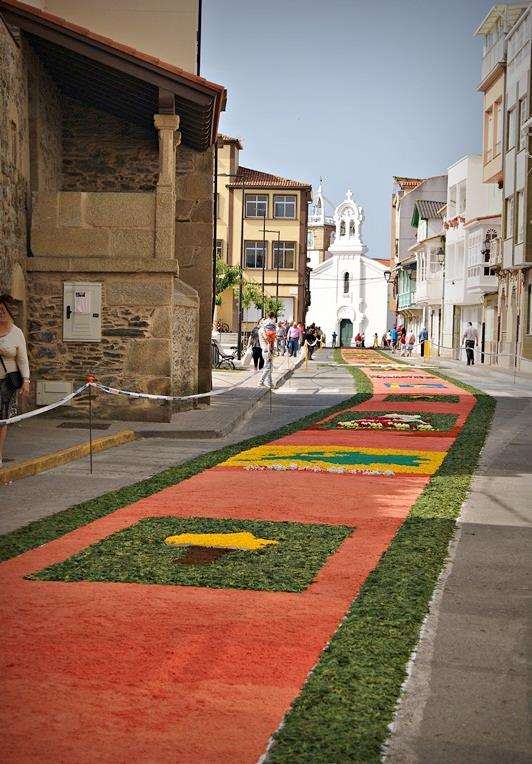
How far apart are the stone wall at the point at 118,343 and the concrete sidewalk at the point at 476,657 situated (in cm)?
931

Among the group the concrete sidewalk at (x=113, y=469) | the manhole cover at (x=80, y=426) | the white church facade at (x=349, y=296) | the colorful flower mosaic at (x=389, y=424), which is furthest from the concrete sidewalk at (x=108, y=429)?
the white church facade at (x=349, y=296)

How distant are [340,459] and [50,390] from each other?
6.65 metres

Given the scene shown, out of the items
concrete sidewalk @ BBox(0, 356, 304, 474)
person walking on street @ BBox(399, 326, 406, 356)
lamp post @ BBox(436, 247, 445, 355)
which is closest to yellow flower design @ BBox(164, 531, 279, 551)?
concrete sidewalk @ BBox(0, 356, 304, 474)

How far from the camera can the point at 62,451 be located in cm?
1386

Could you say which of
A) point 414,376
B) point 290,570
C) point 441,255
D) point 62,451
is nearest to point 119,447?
point 62,451

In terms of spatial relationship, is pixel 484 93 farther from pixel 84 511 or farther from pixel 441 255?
pixel 84 511

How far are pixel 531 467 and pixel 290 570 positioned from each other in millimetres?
6855

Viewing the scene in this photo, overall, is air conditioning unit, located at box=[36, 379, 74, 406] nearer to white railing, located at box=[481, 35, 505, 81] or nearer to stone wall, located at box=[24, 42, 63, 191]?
stone wall, located at box=[24, 42, 63, 191]

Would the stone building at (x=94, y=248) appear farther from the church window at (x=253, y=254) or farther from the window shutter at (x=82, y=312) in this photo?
the church window at (x=253, y=254)

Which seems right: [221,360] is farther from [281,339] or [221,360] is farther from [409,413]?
[281,339]

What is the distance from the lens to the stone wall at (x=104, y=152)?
21328mm

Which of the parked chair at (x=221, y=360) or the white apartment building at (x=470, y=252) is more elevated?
the white apartment building at (x=470, y=252)

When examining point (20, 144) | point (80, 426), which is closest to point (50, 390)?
point (80, 426)

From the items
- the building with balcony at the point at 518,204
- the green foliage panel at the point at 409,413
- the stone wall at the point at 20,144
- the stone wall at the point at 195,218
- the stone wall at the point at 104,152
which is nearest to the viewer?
the stone wall at the point at 20,144
